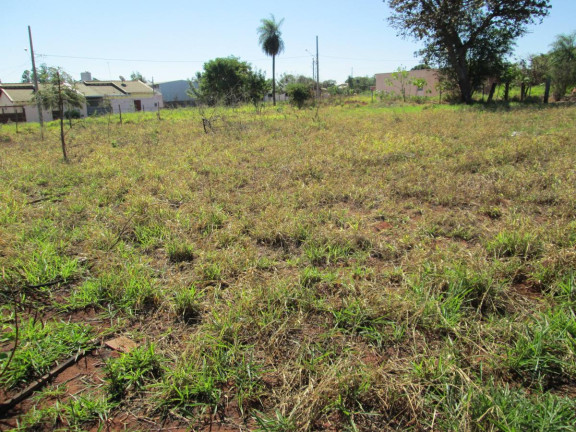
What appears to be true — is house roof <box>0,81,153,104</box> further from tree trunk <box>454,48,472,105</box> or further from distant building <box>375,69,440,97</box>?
tree trunk <box>454,48,472,105</box>

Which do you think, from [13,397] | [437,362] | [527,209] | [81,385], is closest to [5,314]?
[13,397]

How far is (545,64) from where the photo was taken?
22.1 meters

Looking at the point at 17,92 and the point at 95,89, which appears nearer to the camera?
the point at 17,92

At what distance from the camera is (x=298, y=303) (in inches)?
99.8

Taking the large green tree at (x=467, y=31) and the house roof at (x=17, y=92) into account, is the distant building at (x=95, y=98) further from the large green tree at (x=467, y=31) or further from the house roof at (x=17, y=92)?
the large green tree at (x=467, y=31)

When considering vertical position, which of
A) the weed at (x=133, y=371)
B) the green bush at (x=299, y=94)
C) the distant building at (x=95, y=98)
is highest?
the distant building at (x=95, y=98)

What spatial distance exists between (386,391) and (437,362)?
379mm

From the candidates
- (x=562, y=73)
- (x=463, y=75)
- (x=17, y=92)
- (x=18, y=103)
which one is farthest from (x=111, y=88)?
(x=562, y=73)

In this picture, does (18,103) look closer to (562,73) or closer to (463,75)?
(463,75)

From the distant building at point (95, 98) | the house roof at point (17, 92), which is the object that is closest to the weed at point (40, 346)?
the distant building at point (95, 98)

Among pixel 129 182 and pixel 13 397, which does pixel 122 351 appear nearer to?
pixel 13 397

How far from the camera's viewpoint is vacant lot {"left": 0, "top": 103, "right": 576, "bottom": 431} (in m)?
1.74

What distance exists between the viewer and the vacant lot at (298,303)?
5.71 feet

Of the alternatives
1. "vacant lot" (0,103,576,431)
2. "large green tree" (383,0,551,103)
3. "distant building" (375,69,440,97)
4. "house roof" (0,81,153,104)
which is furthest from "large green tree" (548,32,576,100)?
"house roof" (0,81,153,104)
